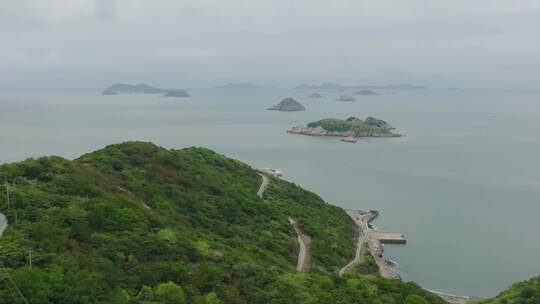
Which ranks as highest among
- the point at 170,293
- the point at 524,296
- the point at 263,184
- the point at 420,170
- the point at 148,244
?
the point at 420,170

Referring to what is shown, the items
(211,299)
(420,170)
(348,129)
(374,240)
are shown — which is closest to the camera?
(211,299)

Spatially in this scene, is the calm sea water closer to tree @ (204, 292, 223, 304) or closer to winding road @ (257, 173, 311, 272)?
winding road @ (257, 173, 311, 272)

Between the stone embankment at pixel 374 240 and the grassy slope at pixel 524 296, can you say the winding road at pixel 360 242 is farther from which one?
the grassy slope at pixel 524 296

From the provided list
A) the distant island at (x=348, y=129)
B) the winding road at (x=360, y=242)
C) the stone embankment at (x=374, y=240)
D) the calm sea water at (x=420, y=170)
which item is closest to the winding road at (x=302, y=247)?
the winding road at (x=360, y=242)

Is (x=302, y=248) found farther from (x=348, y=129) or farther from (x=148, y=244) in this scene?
(x=348, y=129)

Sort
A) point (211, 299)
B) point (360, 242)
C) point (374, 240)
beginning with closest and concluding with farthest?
point (211, 299) → point (360, 242) → point (374, 240)

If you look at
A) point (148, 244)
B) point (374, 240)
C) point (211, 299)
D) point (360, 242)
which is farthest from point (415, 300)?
point (374, 240)
